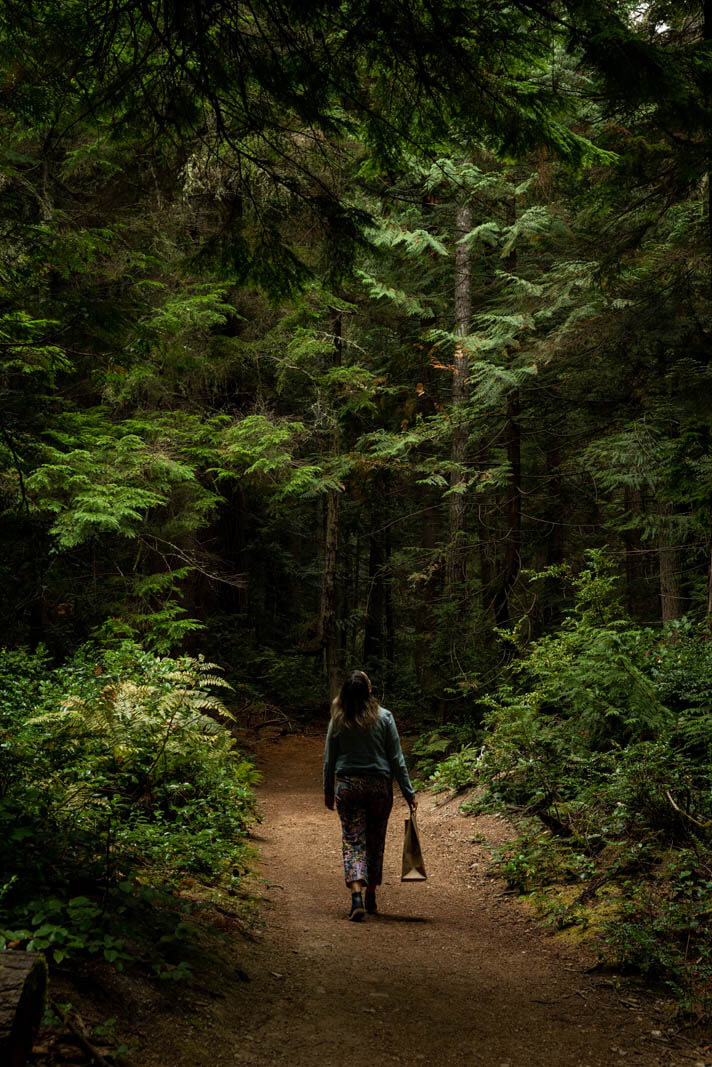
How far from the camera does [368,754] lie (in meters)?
6.47

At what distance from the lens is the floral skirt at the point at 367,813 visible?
20.9ft

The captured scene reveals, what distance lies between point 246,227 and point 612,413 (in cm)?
1000

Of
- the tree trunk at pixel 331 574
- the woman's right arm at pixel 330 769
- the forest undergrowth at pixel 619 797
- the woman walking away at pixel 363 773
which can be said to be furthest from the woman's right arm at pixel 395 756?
the tree trunk at pixel 331 574

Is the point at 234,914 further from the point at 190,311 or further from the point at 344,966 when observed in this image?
the point at 190,311

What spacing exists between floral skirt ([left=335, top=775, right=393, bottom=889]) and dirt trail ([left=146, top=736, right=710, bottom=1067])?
1.61ft

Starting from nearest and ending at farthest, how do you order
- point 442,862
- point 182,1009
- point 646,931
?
1. point 182,1009
2. point 646,931
3. point 442,862

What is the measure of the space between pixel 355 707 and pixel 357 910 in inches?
66.4

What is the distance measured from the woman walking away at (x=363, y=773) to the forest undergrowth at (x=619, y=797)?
1.52 meters

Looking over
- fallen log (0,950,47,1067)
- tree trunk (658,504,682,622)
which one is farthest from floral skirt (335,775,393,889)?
tree trunk (658,504,682,622)

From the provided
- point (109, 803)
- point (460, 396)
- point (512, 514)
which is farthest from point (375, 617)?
point (109, 803)

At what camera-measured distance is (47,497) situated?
10070 millimetres

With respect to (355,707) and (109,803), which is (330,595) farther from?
(109,803)

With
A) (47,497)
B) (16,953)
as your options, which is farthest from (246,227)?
(47,497)

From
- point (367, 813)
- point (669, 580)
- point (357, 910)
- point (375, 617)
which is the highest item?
point (669, 580)
